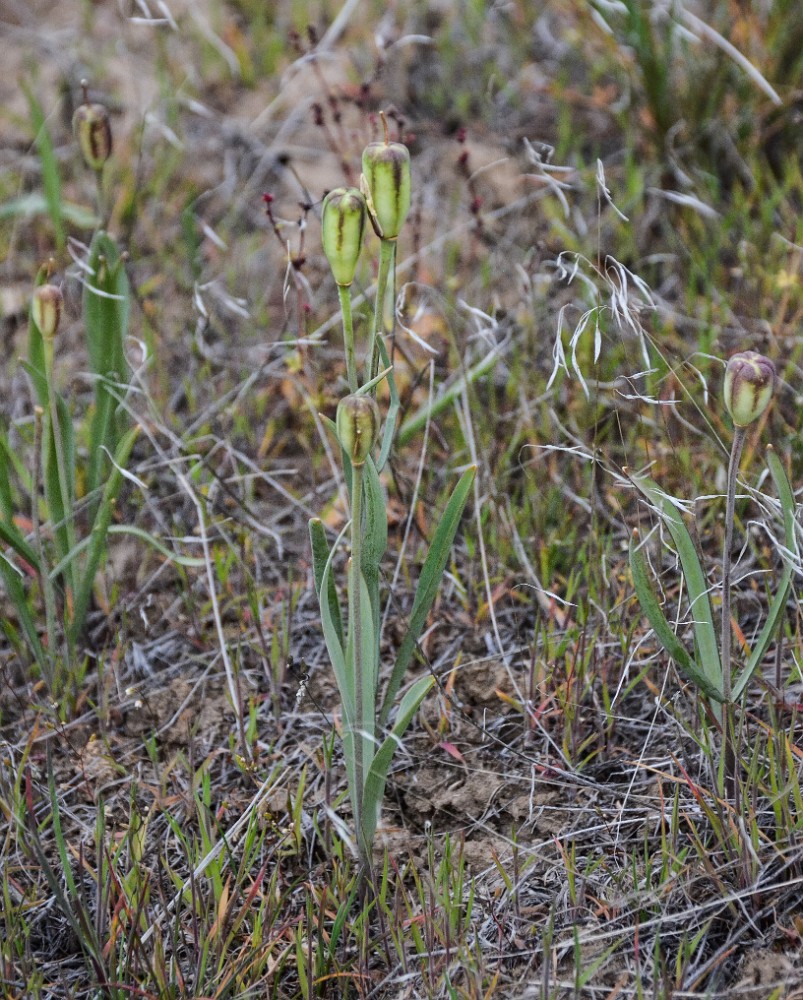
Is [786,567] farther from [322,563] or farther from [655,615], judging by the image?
[322,563]

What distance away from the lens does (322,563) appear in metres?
1.45

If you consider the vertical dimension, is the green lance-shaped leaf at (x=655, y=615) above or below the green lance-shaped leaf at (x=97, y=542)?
above

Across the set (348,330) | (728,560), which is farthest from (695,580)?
(348,330)

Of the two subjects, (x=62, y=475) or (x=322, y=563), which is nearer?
(x=322, y=563)

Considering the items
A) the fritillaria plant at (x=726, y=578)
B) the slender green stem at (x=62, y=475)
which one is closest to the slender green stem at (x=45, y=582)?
the slender green stem at (x=62, y=475)

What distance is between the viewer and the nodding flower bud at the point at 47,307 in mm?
1662

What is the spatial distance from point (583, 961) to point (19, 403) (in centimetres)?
190

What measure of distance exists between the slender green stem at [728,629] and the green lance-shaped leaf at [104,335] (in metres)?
1.19

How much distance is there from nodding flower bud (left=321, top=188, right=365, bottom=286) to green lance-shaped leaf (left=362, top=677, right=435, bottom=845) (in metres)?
0.58

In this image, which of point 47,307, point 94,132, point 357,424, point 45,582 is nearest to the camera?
point 357,424

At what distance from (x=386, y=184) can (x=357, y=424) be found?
0.34m

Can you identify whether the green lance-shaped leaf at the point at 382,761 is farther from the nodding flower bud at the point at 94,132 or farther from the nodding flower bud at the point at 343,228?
the nodding flower bud at the point at 94,132

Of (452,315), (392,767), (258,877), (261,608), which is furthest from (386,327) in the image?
(258,877)

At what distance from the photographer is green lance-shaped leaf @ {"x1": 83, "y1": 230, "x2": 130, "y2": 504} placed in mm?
1979
